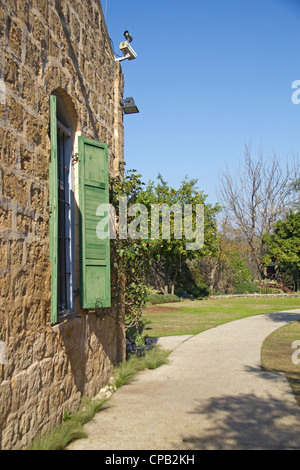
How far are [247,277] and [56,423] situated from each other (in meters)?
21.7

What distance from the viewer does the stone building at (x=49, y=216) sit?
323 centimetres

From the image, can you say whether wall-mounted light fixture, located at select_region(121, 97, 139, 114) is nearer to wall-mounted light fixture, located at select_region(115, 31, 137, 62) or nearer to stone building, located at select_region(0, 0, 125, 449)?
wall-mounted light fixture, located at select_region(115, 31, 137, 62)

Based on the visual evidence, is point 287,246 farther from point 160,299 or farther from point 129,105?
point 129,105

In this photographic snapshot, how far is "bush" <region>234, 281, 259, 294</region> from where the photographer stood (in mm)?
23250

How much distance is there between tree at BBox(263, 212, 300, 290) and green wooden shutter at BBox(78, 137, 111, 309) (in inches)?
755

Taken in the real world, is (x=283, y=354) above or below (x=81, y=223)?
below

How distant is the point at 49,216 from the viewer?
3973 mm

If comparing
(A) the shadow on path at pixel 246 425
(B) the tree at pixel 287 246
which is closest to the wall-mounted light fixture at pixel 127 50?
(A) the shadow on path at pixel 246 425

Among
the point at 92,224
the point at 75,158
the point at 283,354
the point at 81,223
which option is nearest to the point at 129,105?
the point at 75,158

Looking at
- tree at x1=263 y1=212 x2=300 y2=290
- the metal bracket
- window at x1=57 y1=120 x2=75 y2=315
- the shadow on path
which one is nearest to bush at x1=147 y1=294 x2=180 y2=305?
tree at x1=263 y1=212 x2=300 y2=290

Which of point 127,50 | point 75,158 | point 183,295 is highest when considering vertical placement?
point 127,50

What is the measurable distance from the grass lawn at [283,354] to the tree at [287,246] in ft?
42.7

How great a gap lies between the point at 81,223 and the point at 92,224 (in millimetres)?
209

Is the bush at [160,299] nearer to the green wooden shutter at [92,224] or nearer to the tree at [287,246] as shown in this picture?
the tree at [287,246]
